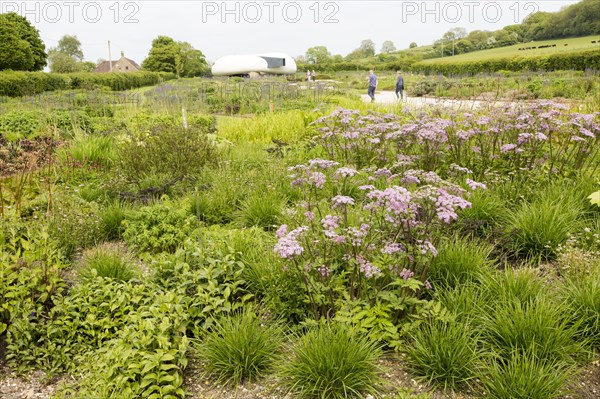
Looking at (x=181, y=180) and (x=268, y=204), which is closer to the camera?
(x=268, y=204)

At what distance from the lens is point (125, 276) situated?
12.6 feet

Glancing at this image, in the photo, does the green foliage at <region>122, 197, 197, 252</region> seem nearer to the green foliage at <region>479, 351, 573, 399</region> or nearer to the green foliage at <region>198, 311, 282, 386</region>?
the green foliage at <region>198, 311, 282, 386</region>

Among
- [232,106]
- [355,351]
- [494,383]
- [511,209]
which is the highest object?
[232,106]

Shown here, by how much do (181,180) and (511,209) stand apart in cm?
412

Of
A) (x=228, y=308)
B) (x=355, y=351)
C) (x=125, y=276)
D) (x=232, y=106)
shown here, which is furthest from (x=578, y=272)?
(x=232, y=106)

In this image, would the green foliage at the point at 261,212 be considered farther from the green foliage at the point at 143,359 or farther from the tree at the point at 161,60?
the tree at the point at 161,60

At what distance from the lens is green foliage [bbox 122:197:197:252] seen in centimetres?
446

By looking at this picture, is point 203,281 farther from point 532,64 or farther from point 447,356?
point 532,64

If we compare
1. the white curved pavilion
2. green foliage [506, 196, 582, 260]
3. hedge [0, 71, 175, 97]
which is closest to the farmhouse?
the white curved pavilion

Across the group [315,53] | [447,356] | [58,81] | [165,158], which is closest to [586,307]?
[447,356]

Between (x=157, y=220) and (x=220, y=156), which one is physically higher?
(x=220, y=156)

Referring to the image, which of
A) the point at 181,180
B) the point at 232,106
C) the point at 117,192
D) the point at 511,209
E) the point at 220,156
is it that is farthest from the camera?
the point at 232,106

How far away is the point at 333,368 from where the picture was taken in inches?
102

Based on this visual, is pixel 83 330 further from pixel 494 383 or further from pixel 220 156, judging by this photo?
pixel 220 156
